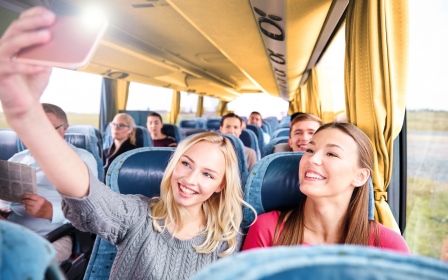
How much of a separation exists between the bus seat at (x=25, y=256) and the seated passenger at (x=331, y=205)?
1120 millimetres

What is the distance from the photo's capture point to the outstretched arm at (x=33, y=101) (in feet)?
2.26

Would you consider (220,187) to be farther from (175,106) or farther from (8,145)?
(175,106)

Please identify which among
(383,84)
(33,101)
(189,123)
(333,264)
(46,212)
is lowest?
(46,212)

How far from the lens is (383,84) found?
210cm

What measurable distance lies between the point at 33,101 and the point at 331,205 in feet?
4.23

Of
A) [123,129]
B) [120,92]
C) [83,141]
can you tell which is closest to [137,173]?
[83,141]

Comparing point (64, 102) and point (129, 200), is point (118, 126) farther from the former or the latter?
point (129, 200)

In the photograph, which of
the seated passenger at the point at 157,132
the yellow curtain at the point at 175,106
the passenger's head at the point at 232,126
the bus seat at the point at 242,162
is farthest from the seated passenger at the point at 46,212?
the yellow curtain at the point at 175,106

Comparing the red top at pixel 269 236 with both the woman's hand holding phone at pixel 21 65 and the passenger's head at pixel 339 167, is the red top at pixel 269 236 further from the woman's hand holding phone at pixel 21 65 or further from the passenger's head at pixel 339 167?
the woman's hand holding phone at pixel 21 65

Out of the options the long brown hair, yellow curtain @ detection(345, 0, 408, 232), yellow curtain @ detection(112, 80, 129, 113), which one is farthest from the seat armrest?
yellow curtain @ detection(112, 80, 129, 113)

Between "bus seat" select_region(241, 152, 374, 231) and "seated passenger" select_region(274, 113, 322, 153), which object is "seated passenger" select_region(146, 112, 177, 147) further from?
"bus seat" select_region(241, 152, 374, 231)

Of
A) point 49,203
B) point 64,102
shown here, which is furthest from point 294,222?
point 64,102

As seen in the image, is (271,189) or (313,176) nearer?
(313,176)

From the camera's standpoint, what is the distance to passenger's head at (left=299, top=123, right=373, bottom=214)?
147cm
